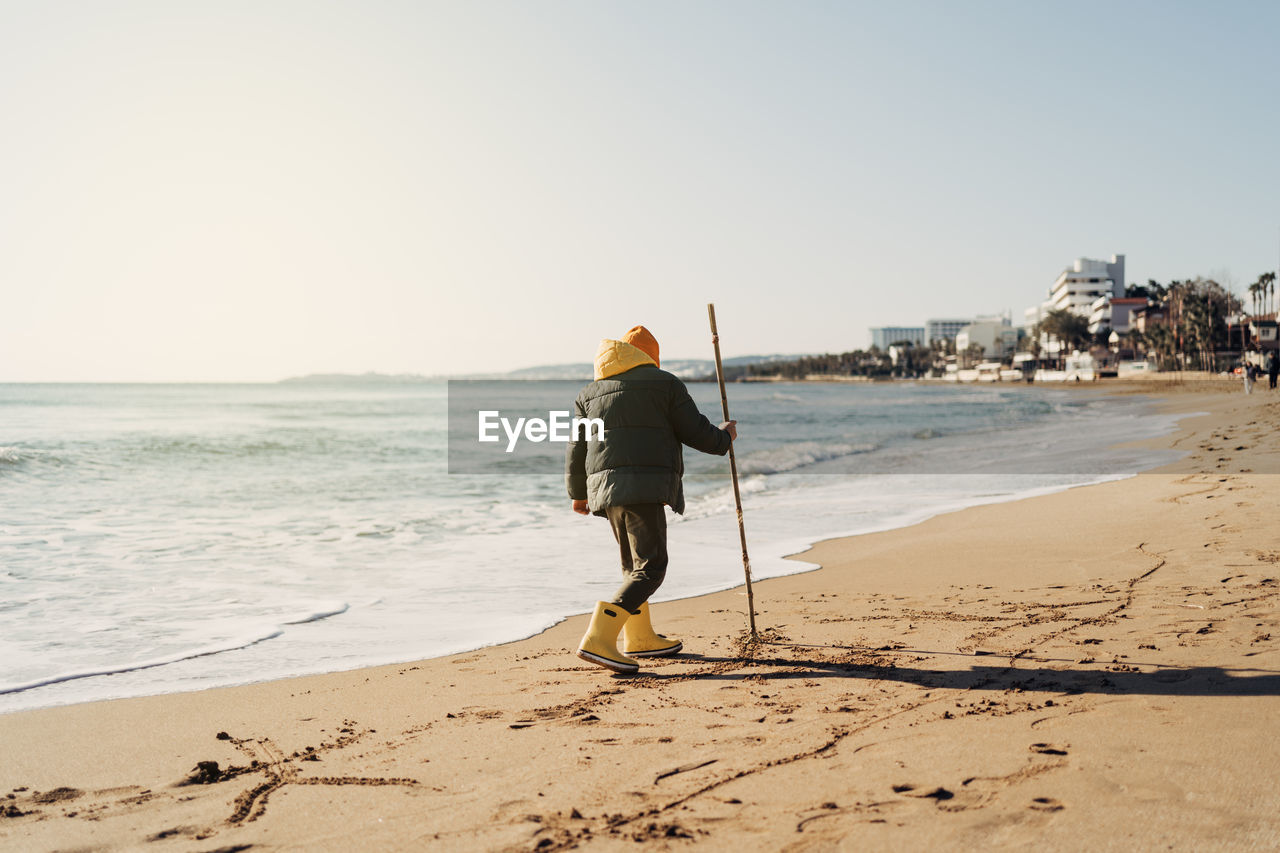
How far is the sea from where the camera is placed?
5992 millimetres

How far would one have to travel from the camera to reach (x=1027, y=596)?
6199 mm

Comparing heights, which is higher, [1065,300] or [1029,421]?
[1065,300]

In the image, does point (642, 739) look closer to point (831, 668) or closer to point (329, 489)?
point (831, 668)

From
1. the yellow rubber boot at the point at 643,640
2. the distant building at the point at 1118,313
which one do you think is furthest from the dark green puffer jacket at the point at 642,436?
the distant building at the point at 1118,313

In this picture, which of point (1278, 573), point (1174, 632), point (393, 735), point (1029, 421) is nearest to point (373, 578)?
point (393, 735)

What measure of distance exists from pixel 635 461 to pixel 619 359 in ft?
1.99

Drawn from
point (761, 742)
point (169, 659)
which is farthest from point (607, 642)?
point (169, 659)

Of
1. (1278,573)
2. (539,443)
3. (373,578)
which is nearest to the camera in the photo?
(1278,573)

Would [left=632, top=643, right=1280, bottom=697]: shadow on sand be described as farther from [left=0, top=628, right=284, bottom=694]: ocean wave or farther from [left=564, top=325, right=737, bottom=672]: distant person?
[left=0, top=628, right=284, bottom=694]: ocean wave

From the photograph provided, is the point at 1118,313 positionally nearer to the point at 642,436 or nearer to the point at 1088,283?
the point at 1088,283

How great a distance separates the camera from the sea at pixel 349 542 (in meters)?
5.99

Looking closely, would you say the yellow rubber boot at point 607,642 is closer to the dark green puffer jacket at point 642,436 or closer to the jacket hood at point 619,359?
the dark green puffer jacket at point 642,436

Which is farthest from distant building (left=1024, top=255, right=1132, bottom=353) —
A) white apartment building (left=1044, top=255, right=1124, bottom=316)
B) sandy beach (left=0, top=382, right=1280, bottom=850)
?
sandy beach (left=0, top=382, right=1280, bottom=850)

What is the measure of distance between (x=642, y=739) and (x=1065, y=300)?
19884 centimetres
